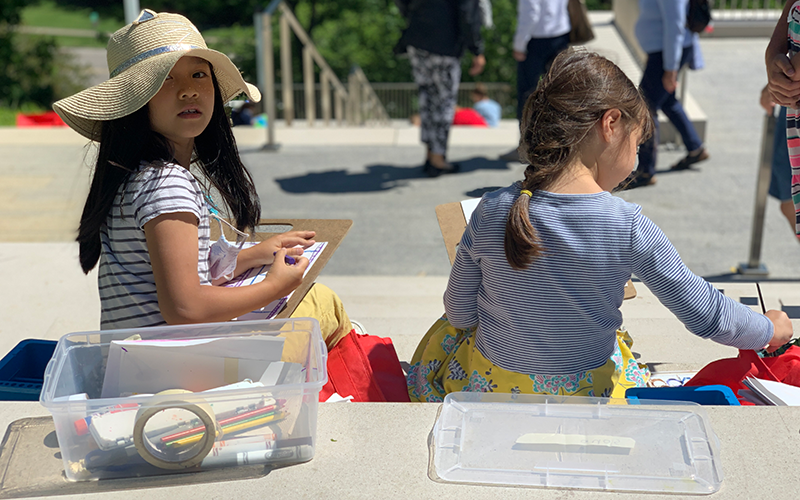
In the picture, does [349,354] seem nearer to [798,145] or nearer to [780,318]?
[780,318]

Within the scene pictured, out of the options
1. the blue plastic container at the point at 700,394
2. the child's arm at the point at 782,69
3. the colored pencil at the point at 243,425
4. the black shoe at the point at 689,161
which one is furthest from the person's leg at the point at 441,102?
the colored pencil at the point at 243,425

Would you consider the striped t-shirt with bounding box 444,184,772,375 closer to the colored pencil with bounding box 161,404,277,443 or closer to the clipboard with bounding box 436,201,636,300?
the clipboard with bounding box 436,201,636,300

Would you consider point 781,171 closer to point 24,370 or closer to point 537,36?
point 537,36

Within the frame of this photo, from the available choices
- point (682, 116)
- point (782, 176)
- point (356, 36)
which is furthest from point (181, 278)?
point (356, 36)

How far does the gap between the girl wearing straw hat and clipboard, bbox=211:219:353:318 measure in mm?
78

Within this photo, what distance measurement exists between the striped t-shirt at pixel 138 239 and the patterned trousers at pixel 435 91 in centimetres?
430

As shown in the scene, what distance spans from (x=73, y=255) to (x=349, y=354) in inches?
88.8

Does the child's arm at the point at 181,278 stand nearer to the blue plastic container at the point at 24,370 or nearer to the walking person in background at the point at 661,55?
the blue plastic container at the point at 24,370

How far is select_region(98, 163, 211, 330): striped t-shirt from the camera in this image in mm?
1753

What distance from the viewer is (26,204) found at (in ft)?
18.8

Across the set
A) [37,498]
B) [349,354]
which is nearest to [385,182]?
[349,354]

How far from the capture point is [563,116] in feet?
5.63

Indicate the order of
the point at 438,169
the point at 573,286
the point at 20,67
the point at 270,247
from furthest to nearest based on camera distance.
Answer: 1. the point at 20,67
2. the point at 438,169
3. the point at 270,247
4. the point at 573,286

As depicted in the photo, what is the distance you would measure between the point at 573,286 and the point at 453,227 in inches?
30.4
